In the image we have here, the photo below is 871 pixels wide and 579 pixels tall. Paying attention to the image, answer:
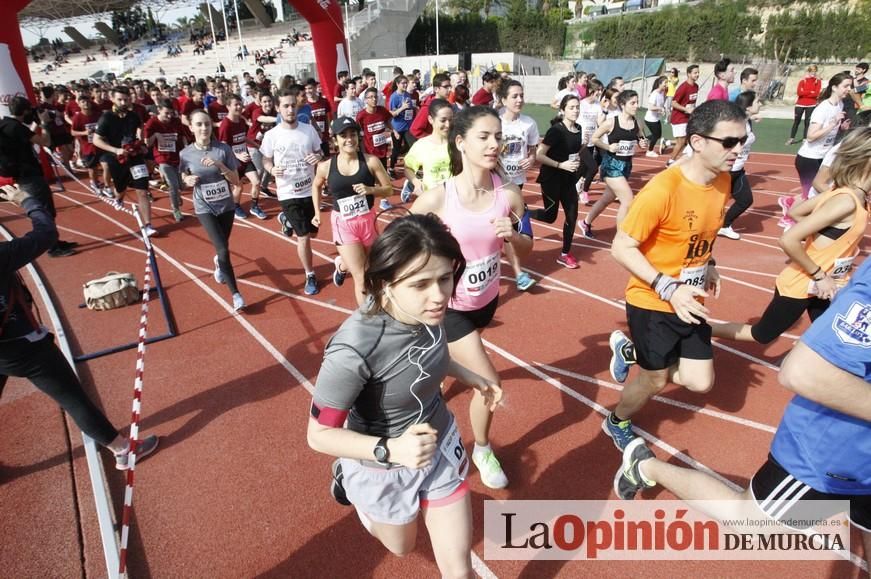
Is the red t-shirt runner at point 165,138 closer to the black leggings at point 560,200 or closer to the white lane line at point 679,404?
the black leggings at point 560,200

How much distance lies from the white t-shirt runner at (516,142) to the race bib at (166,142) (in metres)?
5.78

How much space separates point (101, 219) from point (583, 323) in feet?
31.5

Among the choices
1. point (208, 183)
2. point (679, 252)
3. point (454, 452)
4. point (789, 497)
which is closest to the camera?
point (789, 497)

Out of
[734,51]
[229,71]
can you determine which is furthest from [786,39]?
[229,71]

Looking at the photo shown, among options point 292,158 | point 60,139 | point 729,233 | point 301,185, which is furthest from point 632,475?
point 60,139

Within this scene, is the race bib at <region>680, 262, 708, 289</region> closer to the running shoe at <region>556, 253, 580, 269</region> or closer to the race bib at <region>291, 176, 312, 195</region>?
the running shoe at <region>556, 253, 580, 269</region>

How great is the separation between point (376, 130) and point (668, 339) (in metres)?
8.07

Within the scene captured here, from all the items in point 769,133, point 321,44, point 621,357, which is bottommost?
point 621,357

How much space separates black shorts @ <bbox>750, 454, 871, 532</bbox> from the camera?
1.78m

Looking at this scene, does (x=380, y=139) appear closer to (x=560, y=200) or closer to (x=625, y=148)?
(x=560, y=200)

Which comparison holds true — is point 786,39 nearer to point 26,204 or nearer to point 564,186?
point 564,186

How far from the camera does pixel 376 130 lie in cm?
966

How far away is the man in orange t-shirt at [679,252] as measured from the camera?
2629 mm

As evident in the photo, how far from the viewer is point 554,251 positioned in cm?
714
